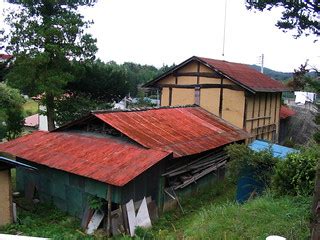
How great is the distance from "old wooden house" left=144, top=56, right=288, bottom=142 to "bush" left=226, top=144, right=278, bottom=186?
27.3 ft

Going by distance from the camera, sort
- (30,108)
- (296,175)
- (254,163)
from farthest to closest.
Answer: (30,108), (254,163), (296,175)

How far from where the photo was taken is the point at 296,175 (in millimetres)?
8398

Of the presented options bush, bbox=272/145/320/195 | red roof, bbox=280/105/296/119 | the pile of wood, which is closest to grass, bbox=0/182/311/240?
bush, bbox=272/145/320/195

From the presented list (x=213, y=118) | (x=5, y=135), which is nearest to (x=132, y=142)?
(x=213, y=118)

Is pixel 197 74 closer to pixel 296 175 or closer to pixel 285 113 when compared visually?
pixel 285 113

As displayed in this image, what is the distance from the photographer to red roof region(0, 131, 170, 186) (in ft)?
34.6

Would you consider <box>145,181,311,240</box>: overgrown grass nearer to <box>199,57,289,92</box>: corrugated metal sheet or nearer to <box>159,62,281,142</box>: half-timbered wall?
<box>159,62,281,142</box>: half-timbered wall

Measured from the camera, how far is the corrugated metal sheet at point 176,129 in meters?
12.7

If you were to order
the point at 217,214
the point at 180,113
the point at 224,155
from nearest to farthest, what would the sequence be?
1. the point at 217,214
2. the point at 224,155
3. the point at 180,113

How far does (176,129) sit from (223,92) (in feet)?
19.8

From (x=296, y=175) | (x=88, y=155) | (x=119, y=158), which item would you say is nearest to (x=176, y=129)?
(x=119, y=158)

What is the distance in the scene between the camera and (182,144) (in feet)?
43.8

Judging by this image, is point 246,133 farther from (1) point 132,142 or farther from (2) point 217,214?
(2) point 217,214

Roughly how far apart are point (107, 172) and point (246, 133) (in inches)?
416
